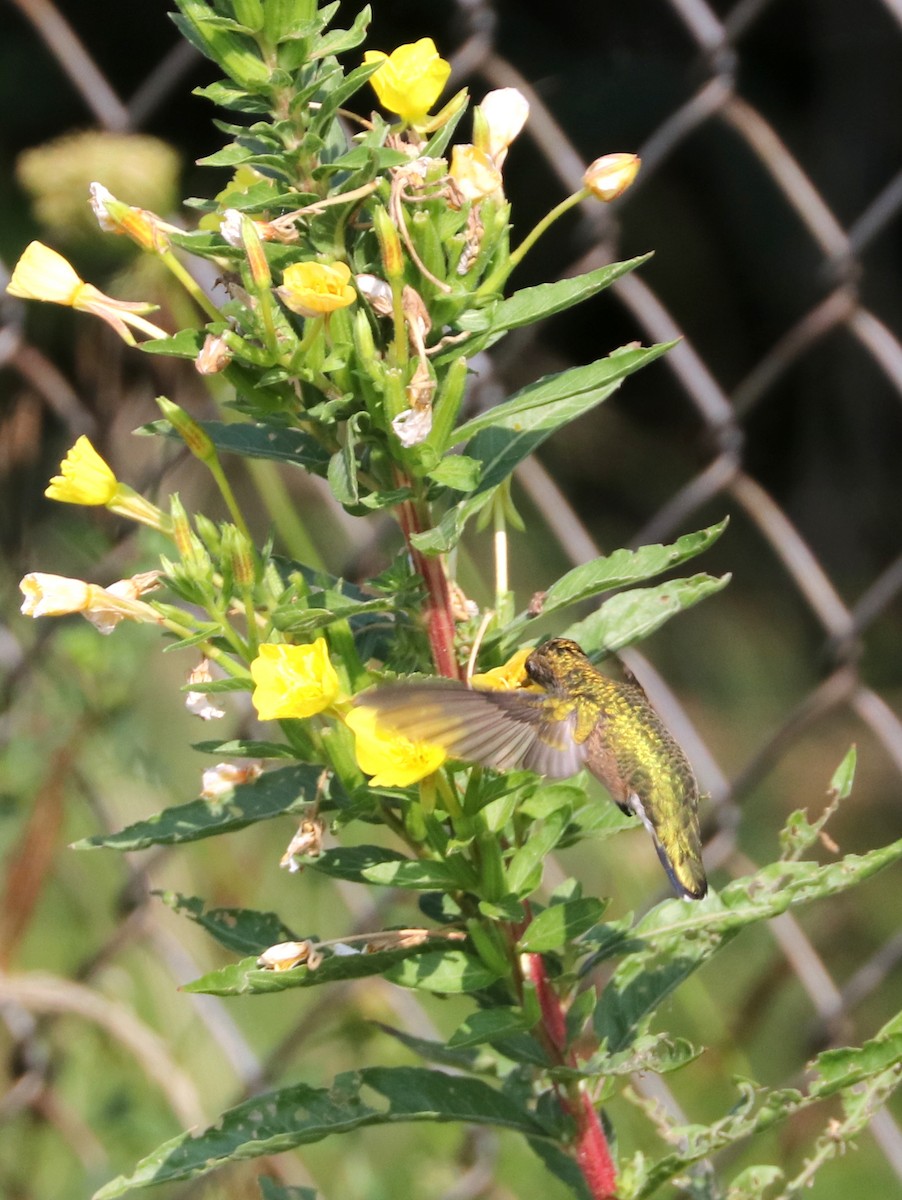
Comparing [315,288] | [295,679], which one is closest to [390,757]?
[295,679]

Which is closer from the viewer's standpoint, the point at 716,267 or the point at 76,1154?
the point at 76,1154

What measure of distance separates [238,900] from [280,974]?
0.83 m

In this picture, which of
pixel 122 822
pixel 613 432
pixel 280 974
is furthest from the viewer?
pixel 613 432

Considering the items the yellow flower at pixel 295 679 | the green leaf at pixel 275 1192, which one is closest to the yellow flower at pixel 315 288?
the yellow flower at pixel 295 679

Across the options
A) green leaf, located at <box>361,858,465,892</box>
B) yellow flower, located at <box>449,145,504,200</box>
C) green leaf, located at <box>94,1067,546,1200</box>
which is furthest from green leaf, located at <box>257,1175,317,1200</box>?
yellow flower, located at <box>449,145,504,200</box>

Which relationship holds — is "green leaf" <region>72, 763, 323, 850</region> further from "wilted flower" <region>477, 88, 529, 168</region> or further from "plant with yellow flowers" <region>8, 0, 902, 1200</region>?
"wilted flower" <region>477, 88, 529, 168</region>

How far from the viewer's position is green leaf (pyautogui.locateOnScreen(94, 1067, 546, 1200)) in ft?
1.55

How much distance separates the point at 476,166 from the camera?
468mm

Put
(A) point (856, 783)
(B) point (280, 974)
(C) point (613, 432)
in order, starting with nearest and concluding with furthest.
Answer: (B) point (280, 974) < (A) point (856, 783) < (C) point (613, 432)

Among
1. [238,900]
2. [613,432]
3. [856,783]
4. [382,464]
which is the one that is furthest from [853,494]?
[382,464]

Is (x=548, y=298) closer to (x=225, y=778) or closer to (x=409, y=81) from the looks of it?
(x=409, y=81)

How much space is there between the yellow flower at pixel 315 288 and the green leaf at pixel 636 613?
163mm

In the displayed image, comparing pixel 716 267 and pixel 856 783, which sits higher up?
pixel 716 267

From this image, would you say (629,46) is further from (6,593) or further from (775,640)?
(6,593)
